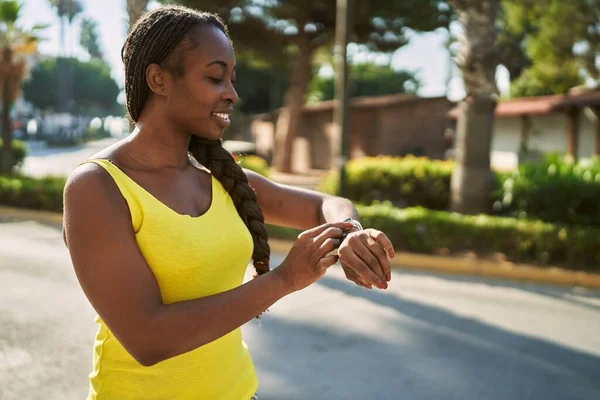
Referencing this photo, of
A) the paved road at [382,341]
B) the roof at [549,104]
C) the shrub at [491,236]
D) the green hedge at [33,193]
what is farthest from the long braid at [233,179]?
the roof at [549,104]

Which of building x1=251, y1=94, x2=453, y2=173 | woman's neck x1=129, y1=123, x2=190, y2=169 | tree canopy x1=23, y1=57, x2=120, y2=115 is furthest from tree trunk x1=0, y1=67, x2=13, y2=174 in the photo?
tree canopy x1=23, y1=57, x2=120, y2=115

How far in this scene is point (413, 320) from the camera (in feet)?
20.9

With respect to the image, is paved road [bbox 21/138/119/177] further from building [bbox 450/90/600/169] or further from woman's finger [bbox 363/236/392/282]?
woman's finger [bbox 363/236/392/282]

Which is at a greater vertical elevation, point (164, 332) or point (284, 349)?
point (164, 332)

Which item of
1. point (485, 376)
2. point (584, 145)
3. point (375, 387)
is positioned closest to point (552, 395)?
point (485, 376)

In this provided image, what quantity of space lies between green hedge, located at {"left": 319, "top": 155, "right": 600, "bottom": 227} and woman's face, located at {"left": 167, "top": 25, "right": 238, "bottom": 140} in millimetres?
9148

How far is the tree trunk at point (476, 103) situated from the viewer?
33.3ft

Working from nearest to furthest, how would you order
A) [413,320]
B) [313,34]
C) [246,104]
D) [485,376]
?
[485,376]
[413,320]
[313,34]
[246,104]

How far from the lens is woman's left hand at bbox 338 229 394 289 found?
136 cm

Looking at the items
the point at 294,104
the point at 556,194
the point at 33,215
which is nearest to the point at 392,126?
the point at 294,104

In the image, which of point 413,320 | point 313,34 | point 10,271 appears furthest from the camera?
point 313,34

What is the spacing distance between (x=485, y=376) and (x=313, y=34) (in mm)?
24157

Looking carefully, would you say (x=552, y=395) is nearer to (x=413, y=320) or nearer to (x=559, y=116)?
(x=413, y=320)

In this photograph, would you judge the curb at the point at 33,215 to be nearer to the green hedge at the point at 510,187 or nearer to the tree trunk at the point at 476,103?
the green hedge at the point at 510,187
